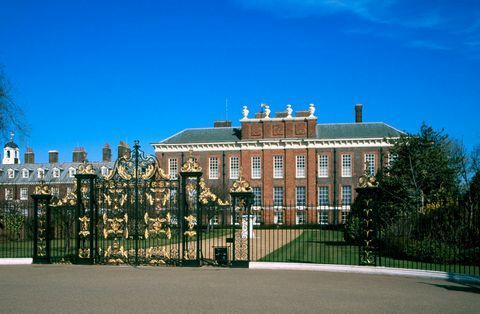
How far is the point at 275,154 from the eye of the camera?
48156 mm

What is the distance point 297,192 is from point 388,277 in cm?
3496

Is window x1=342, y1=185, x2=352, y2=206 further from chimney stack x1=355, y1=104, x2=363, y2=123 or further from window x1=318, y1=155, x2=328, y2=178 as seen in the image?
chimney stack x1=355, y1=104, x2=363, y2=123

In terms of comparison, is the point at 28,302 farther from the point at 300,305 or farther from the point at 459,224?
the point at 459,224

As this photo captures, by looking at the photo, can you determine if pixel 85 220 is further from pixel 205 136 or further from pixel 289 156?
pixel 205 136

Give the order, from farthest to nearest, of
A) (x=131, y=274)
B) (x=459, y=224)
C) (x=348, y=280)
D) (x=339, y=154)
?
(x=339, y=154), (x=459, y=224), (x=131, y=274), (x=348, y=280)

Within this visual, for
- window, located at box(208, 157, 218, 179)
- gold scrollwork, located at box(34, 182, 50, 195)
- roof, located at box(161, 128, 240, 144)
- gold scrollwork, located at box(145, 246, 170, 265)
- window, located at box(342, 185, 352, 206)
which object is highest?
roof, located at box(161, 128, 240, 144)

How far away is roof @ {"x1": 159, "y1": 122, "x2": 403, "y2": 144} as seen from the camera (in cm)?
4700

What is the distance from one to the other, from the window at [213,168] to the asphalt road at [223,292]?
3498cm

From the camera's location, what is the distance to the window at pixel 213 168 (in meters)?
49.2

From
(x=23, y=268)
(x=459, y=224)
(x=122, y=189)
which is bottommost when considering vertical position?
(x=23, y=268)

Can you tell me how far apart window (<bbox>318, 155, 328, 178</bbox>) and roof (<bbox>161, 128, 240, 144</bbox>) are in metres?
8.30

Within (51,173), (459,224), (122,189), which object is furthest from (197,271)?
(51,173)

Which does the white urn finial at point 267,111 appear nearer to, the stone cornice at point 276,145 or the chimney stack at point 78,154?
the stone cornice at point 276,145

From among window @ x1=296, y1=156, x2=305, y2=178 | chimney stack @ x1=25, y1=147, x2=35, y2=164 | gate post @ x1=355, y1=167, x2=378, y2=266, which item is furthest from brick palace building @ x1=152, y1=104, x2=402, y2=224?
gate post @ x1=355, y1=167, x2=378, y2=266
